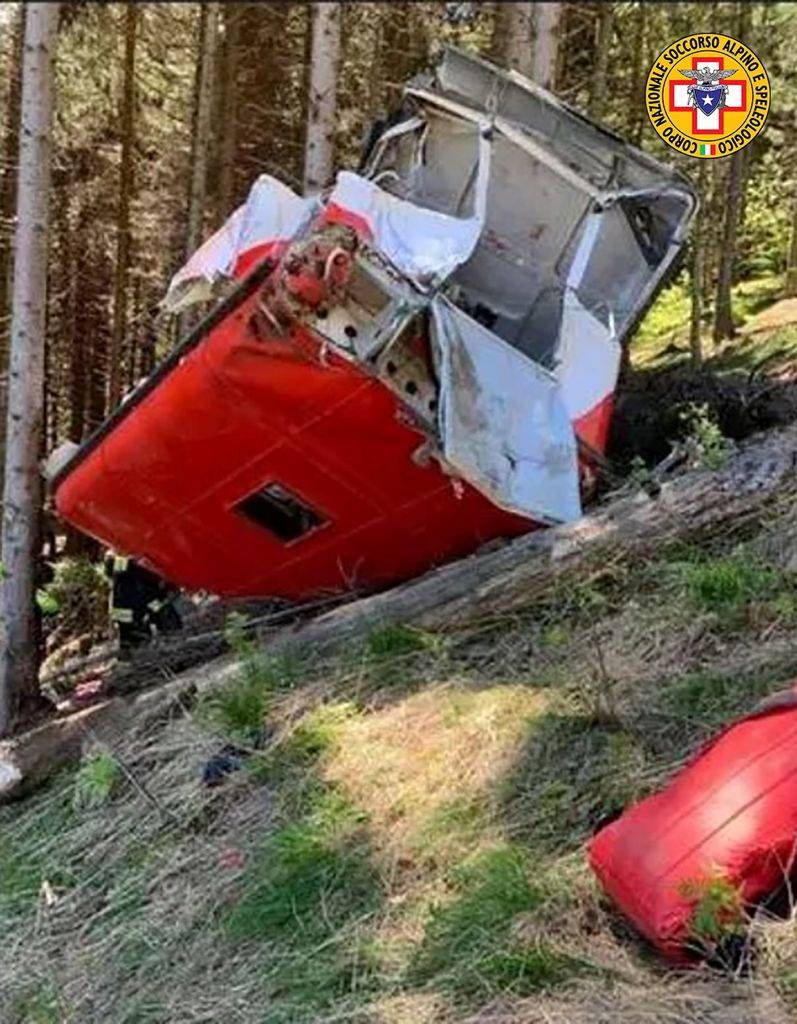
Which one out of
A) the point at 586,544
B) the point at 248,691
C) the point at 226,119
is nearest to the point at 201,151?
the point at 226,119

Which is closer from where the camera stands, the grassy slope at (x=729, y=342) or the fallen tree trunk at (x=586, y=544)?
the fallen tree trunk at (x=586, y=544)

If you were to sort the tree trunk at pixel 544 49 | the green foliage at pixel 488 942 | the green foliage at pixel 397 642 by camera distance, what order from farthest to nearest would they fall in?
the tree trunk at pixel 544 49, the green foliage at pixel 397 642, the green foliage at pixel 488 942

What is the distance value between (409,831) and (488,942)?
0.84m

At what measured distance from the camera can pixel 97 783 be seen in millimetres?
6082

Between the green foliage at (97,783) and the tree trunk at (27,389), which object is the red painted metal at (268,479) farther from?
the green foliage at (97,783)

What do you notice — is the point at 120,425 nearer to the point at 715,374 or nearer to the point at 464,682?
the point at 464,682

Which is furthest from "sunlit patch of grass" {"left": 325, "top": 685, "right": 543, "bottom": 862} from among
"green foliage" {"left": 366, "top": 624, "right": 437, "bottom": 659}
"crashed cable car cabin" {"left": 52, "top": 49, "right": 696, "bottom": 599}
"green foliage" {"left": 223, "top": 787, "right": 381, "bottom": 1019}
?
"crashed cable car cabin" {"left": 52, "top": 49, "right": 696, "bottom": 599}

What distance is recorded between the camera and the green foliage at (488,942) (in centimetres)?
388

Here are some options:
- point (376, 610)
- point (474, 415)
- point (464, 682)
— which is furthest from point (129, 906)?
point (474, 415)

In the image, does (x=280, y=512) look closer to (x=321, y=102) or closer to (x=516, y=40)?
(x=321, y=102)

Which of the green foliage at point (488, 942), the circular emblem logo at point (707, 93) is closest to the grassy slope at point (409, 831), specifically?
the green foliage at point (488, 942)

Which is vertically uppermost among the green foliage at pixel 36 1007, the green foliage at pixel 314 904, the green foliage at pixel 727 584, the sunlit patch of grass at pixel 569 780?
the green foliage at pixel 727 584

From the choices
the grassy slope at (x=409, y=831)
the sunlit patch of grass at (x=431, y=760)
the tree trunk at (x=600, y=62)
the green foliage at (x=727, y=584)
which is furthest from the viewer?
the tree trunk at (x=600, y=62)

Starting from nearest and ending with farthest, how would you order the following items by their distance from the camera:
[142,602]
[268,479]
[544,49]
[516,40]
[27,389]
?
[268,479]
[27,389]
[142,602]
[544,49]
[516,40]
